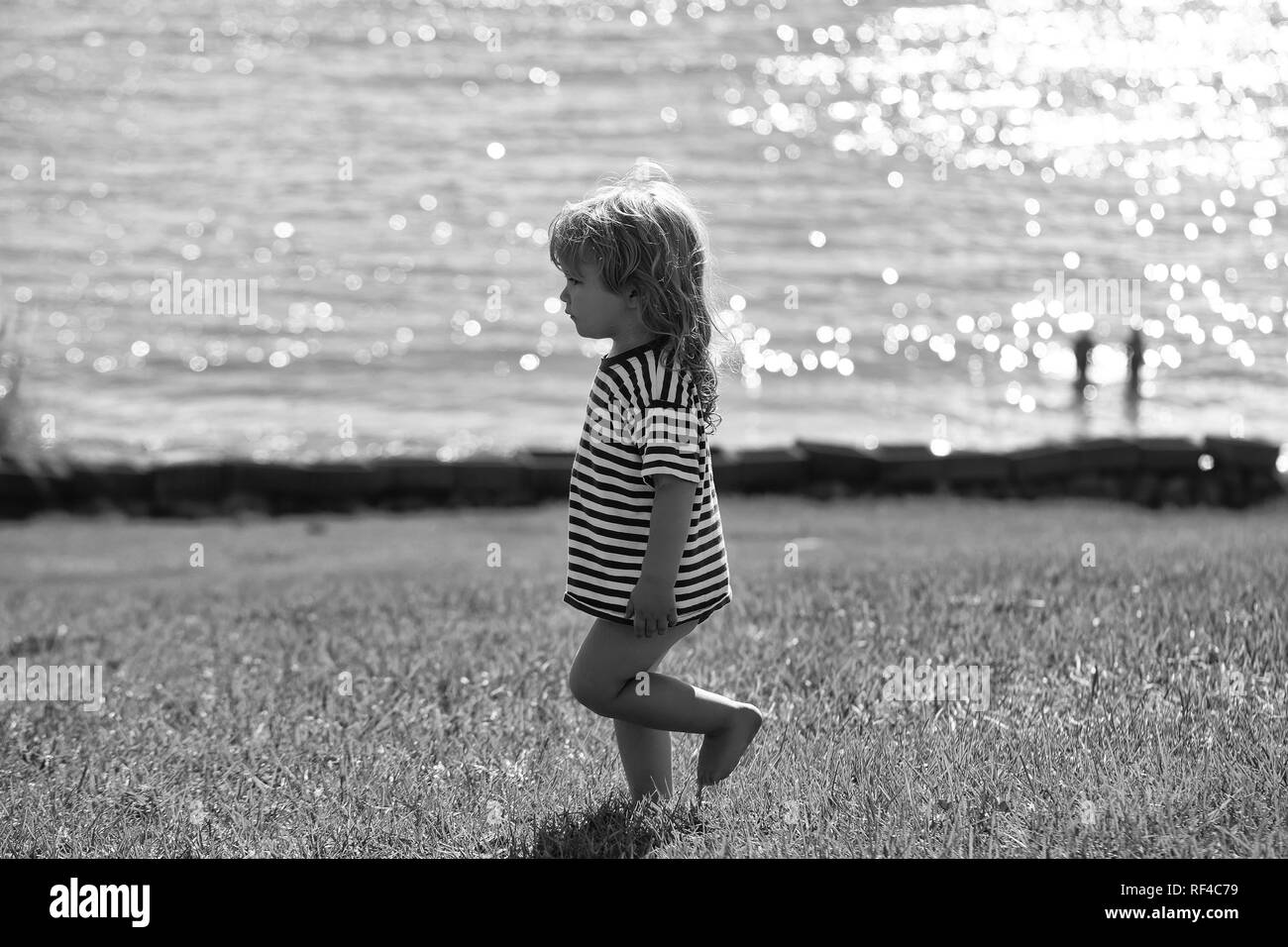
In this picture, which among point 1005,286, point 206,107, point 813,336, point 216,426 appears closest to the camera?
point 216,426

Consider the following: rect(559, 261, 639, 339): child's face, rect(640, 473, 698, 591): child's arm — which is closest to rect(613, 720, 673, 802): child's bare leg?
rect(640, 473, 698, 591): child's arm

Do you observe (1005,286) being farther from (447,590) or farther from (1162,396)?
(447,590)

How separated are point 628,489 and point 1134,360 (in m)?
15.8

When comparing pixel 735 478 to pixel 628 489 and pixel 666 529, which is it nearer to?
pixel 628 489

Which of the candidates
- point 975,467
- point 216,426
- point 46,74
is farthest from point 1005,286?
point 46,74

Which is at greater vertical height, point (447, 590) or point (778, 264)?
point (778, 264)

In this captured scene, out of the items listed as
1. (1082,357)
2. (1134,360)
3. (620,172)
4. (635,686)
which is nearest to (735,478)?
(620,172)

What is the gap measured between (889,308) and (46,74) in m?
26.7

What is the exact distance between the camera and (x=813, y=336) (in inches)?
798

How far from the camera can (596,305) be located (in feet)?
12.4

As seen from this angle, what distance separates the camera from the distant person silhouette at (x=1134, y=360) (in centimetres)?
1812

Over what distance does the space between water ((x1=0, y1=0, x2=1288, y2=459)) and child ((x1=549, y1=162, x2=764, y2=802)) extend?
1185 cm

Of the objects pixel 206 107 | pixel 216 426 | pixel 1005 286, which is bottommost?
pixel 216 426
